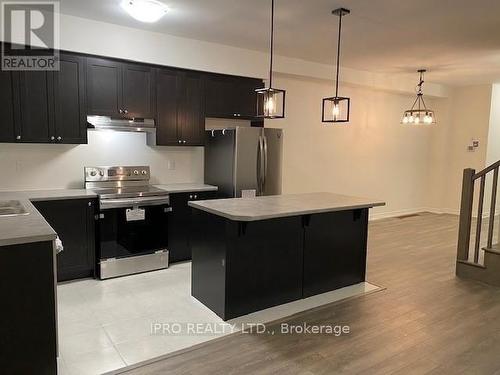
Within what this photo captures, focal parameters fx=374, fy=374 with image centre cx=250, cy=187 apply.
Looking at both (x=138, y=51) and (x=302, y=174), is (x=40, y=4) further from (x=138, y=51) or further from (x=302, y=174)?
(x=302, y=174)

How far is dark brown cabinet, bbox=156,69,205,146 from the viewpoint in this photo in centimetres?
450

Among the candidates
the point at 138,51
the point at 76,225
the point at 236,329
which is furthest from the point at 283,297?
the point at 138,51

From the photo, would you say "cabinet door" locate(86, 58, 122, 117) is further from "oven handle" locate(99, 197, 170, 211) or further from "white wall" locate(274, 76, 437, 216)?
"white wall" locate(274, 76, 437, 216)

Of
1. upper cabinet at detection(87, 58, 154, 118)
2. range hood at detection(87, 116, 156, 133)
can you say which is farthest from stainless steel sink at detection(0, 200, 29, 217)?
upper cabinet at detection(87, 58, 154, 118)

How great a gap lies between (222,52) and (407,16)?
223 centimetres

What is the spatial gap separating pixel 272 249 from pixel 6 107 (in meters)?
2.91

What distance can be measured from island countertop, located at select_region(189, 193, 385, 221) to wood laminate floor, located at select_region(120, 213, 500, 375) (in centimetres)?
91

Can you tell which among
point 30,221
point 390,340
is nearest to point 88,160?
point 30,221

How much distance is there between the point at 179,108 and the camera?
A: 15.2 feet

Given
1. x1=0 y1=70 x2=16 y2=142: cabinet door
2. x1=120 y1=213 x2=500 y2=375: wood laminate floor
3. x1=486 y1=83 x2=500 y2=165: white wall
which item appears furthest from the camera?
x1=486 y1=83 x2=500 y2=165: white wall

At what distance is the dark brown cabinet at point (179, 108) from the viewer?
4504mm

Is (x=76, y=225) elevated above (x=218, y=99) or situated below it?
below

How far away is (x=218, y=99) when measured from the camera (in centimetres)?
489

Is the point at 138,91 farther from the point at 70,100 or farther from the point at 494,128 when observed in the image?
the point at 494,128
